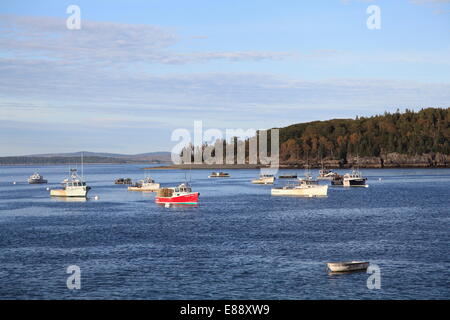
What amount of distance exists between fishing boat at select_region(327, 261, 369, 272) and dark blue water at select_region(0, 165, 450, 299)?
961 mm

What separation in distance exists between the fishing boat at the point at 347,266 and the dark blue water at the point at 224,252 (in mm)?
961

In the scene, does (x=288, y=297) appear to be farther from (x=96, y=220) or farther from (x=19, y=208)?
(x=19, y=208)

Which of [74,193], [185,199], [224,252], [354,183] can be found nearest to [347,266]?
[224,252]

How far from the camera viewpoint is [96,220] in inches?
3516

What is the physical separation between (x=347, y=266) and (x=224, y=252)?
14.6 m

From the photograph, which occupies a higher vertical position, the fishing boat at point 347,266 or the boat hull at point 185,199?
the boat hull at point 185,199

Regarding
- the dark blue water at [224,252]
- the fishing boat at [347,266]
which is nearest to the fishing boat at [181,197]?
the dark blue water at [224,252]

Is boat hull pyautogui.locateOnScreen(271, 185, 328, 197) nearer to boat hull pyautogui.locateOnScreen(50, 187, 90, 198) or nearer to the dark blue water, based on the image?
the dark blue water

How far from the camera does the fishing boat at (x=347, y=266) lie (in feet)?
155

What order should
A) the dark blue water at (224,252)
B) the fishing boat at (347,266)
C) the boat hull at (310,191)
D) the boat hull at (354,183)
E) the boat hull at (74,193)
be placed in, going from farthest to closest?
the boat hull at (354,183) < the boat hull at (74,193) < the boat hull at (310,191) < the fishing boat at (347,266) < the dark blue water at (224,252)

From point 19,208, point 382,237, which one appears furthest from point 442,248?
point 19,208

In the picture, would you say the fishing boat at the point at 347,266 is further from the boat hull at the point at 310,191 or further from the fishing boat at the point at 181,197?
the boat hull at the point at 310,191

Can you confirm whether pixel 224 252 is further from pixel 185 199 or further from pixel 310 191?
pixel 310 191
